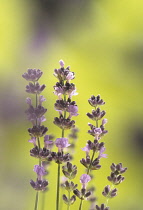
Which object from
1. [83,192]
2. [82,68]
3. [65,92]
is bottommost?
[83,192]

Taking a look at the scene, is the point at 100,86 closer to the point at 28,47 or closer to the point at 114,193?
the point at 28,47

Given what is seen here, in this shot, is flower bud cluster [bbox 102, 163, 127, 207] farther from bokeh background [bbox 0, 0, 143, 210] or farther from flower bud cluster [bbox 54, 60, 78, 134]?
bokeh background [bbox 0, 0, 143, 210]

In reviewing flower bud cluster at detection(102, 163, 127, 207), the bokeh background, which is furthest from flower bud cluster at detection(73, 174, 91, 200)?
the bokeh background

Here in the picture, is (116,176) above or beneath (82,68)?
beneath

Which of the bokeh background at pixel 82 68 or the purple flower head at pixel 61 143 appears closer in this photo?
the purple flower head at pixel 61 143

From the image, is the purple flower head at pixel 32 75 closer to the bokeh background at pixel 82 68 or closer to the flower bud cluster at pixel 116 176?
the flower bud cluster at pixel 116 176

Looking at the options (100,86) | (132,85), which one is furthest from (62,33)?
(132,85)

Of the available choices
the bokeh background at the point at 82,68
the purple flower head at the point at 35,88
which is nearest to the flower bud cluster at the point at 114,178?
the purple flower head at the point at 35,88

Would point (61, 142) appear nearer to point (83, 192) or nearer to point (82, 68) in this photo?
point (83, 192)

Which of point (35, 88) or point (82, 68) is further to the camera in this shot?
point (82, 68)

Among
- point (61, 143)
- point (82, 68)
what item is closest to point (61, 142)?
point (61, 143)
